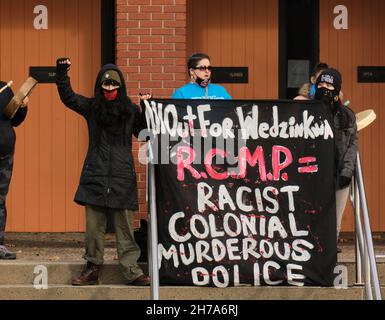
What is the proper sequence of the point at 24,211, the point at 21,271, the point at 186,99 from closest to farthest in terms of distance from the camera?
the point at 186,99 → the point at 21,271 → the point at 24,211

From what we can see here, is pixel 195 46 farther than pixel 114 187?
Yes

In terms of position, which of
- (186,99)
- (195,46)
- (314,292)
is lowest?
(314,292)

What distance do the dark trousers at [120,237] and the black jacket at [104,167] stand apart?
0.10 metres

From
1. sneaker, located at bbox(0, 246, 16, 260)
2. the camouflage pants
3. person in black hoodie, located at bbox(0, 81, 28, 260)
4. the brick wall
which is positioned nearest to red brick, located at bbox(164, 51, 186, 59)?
the brick wall

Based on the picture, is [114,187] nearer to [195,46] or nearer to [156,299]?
[156,299]

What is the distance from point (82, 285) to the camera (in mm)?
8805

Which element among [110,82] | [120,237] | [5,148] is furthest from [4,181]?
[110,82]

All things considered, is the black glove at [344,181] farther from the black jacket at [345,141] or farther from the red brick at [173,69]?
the red brick at [173,69]

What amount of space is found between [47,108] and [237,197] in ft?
11.8

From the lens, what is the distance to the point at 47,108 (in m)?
11.4

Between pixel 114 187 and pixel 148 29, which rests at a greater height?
pixel 148 29

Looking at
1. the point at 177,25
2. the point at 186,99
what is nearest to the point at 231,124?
the point at 186,99

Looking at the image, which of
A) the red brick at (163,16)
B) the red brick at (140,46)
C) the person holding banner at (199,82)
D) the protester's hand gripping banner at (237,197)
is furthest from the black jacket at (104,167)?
the red brick at (163,16)

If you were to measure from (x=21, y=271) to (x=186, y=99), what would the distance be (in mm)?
2017
